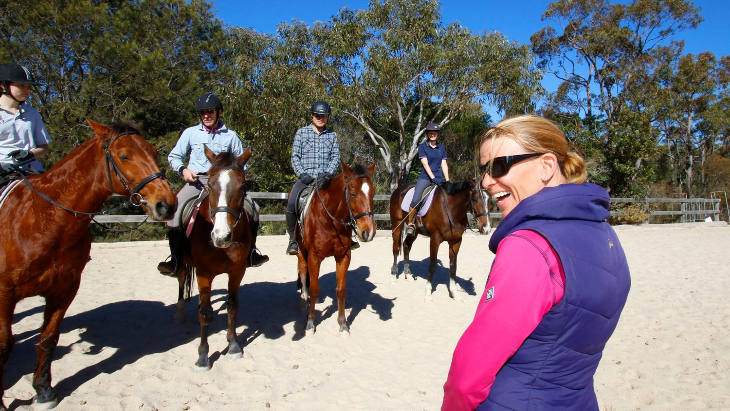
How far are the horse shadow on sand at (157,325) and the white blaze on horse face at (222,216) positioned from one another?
1.54 metres

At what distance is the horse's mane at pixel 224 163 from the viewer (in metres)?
3.82

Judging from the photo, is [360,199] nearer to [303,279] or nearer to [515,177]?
[303,279]

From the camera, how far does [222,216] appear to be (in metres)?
3.56

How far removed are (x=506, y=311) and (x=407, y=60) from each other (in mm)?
19291

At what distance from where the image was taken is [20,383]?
3.47 m

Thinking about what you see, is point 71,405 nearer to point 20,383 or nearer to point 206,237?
point 20,383

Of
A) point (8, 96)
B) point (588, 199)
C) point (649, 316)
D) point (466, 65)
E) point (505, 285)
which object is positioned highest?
point (466, 65)

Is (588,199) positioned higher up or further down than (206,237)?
higher up

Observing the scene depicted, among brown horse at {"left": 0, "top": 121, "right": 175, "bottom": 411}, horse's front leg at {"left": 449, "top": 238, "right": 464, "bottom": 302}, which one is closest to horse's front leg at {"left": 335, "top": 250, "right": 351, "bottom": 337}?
horse's front leg at {"left": 449, "top": 238, "right": 464, "bottom": 302}

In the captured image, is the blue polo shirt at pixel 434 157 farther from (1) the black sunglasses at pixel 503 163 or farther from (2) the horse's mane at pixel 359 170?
(1) the black sunglasses at pixel 503 163

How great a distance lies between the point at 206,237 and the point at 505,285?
3.60 m

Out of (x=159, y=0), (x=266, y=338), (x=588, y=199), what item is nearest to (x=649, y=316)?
(x=266, y=338)

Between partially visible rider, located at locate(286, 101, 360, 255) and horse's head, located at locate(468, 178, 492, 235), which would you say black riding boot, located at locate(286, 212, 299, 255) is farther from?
horse's head, located at locate(468, 178, 492, 235)

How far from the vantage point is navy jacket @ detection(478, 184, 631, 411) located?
105cm
